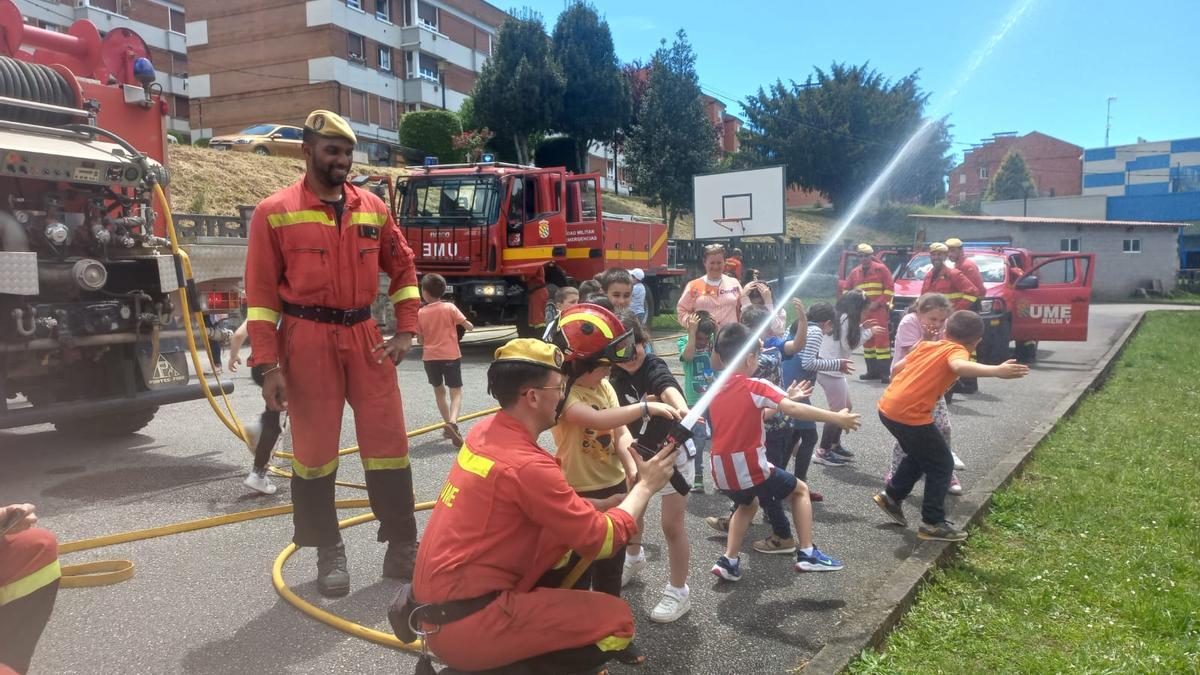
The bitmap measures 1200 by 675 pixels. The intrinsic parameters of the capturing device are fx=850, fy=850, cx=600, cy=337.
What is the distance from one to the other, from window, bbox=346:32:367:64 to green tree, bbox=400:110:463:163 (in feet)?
31.3

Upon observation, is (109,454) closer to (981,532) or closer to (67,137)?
(67,137)

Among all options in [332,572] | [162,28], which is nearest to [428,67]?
[162,28]

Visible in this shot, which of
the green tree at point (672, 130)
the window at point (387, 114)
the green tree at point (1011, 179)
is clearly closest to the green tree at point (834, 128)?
the green tree at point (672, 130)

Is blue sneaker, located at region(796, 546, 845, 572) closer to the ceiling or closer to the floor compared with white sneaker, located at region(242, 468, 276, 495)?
closer to the floor

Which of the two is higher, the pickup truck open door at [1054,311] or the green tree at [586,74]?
the green tree at [586,74]

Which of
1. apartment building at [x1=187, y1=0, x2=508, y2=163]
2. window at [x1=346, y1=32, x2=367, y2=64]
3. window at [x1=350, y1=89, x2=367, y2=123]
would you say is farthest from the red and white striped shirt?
window at [x1=346, y1=32, x2=367, y2=64]

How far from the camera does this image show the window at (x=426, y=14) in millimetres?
42938

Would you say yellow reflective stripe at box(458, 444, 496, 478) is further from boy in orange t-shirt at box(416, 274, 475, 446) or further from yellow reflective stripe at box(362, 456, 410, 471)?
boy in orange t-shirt at box(416, 274, 475, 446)

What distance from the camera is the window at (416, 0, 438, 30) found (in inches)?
1690

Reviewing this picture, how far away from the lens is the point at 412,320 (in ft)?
14.7

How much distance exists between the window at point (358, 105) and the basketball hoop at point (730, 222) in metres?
25.9

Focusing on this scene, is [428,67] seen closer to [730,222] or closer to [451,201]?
[730,222]

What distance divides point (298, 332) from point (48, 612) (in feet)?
5.48

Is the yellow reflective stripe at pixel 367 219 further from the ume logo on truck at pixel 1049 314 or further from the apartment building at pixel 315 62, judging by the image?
the apartment building at pixel 315 62
